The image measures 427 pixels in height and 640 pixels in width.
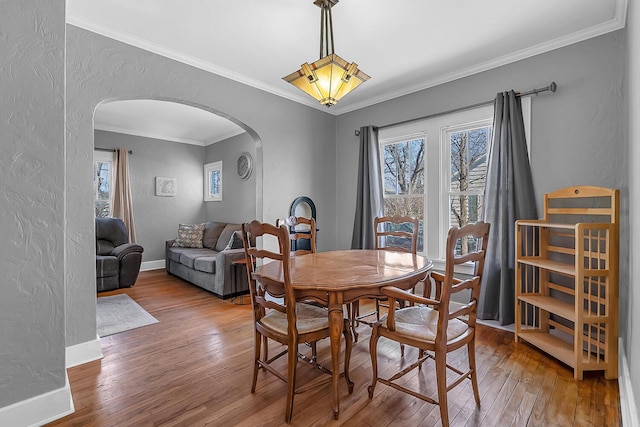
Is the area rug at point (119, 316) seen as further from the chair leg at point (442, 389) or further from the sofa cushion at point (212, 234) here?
the chair leg at point (442, 389)

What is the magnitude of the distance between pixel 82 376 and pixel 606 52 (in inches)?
183

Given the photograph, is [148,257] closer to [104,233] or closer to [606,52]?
[104,233]

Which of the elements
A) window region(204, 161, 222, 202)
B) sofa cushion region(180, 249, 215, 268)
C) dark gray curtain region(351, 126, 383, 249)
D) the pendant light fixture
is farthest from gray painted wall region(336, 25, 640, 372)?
window region(204, 161, 222, 202)

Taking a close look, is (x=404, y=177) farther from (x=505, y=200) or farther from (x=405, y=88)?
(x=505, y=200)

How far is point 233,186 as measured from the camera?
19.5 ft

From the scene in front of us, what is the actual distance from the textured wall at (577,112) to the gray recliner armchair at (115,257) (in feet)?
16.0

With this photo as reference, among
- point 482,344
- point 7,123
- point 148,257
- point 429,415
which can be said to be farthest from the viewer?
point 148,257

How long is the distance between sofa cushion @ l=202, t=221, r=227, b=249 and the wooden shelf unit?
4.46 metres

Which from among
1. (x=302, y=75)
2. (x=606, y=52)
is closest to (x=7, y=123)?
(x=302, y=75)

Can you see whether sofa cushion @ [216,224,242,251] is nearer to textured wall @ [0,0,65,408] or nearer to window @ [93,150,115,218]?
window @ [93,150,115,218]

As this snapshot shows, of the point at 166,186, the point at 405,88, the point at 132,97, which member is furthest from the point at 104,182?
the point at 405,88

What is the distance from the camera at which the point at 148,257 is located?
5.93 m

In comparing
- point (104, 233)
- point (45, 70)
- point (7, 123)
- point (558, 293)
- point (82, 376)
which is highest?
point (45, 70)

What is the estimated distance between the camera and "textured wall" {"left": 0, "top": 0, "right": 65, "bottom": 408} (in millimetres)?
1623
